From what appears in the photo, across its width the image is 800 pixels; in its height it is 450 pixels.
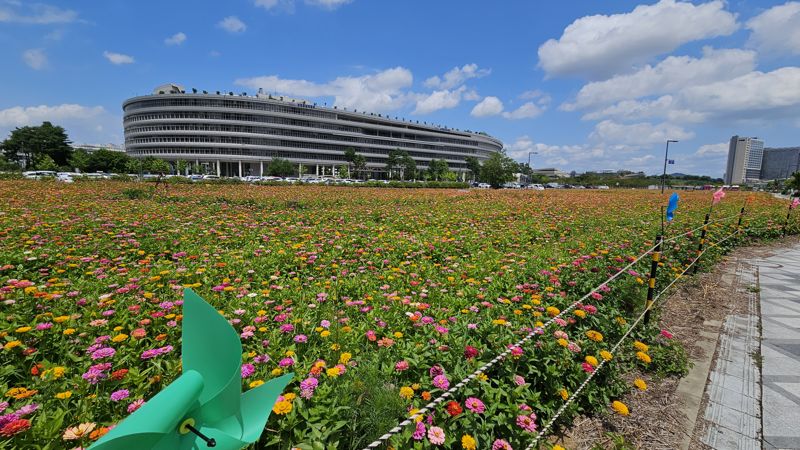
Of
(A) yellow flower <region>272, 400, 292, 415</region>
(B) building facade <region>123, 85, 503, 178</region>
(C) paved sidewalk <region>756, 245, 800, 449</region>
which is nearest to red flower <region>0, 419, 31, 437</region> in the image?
(A) yellow flower <region>272, 400, 292, 415</region>

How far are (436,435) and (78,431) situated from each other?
171 cm

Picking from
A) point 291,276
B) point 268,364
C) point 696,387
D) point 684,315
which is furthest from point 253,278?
point 684,315

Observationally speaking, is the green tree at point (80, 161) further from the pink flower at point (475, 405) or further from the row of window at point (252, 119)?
the pink flower at point (475, 405)

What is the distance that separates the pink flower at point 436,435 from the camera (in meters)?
1.78

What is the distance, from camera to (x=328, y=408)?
197cm

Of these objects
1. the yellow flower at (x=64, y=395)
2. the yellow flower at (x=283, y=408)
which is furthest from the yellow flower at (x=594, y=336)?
the yellow flower at (x=64, y=395)

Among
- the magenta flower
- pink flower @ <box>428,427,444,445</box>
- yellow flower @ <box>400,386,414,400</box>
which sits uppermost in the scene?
the magenta flower

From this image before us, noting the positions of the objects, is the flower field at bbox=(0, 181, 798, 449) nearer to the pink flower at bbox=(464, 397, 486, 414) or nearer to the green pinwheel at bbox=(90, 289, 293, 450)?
the pink flower at bbox=(464, 397, 486, 414)

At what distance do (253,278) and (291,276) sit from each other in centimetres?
47

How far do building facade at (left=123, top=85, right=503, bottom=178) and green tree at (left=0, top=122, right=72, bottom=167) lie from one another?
12760 millimetres

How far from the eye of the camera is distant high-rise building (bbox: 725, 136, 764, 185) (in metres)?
96.4

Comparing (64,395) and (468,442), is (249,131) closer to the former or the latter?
(64,395)

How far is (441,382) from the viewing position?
2211 millimetres

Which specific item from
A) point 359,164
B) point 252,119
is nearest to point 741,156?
point 359,164
